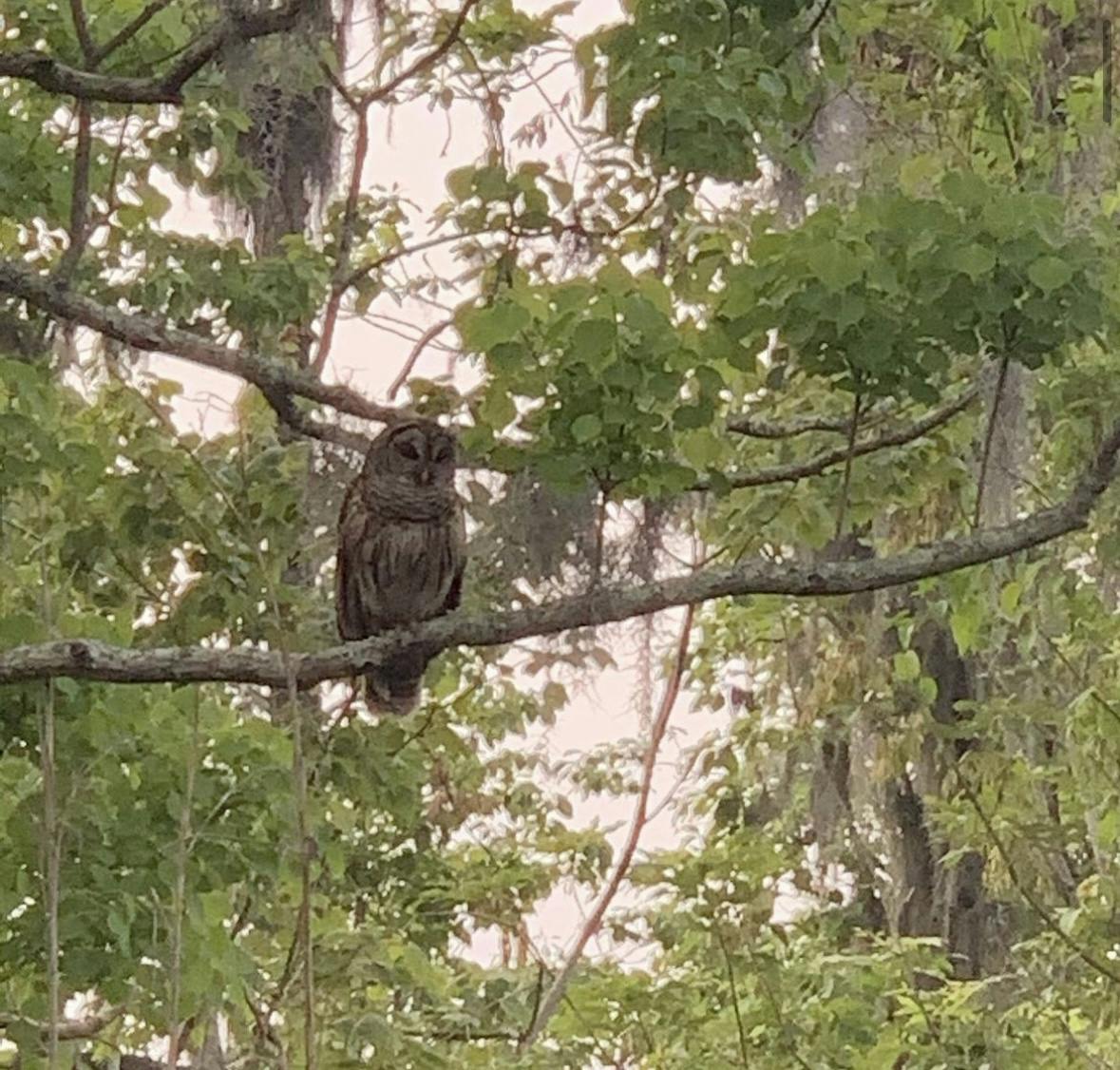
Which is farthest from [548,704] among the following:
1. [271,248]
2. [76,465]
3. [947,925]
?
[76,465]

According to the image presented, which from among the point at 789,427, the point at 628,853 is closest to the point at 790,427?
the point at 789,427

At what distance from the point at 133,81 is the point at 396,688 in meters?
1.07

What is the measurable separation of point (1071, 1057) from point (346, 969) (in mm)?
1691

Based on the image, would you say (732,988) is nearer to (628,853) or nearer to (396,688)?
(628,853)

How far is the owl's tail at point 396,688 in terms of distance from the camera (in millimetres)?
2799

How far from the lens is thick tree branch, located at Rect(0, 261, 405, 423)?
2.62 m

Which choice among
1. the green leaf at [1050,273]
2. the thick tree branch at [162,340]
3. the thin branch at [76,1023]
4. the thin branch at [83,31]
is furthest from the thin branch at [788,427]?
the thin branch at [76,1023]

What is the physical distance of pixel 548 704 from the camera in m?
4.48

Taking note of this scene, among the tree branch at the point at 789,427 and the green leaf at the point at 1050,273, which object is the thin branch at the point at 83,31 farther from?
the green leaf at the point at 1050,273

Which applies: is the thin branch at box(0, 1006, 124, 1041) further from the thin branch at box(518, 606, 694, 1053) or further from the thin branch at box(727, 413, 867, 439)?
the thin branch at box(727, 413, 867, 439)

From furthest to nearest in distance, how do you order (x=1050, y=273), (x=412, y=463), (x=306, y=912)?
(x=412, y=463) < (x=1050, y=273) < (x=306, y=912)

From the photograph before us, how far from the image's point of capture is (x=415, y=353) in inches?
151

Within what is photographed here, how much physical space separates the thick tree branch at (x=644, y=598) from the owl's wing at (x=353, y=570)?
3.07 feet

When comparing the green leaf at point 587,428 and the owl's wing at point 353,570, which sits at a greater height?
the owl's wing at point 353,570
